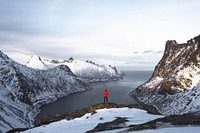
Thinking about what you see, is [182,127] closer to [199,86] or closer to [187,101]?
[187,101]

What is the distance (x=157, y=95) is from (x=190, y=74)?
26136 millimetres

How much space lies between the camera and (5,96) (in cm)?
16412

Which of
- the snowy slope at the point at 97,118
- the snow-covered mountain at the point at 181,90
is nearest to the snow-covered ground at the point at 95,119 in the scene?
the snowy slope at the point at 97,118

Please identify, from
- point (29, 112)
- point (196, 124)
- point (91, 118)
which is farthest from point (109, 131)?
point (29, 112)

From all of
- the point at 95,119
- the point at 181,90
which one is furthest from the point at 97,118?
the point at 181,90

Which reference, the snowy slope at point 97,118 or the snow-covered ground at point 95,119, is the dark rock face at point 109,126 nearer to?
the snow-covered ground at point 95,119

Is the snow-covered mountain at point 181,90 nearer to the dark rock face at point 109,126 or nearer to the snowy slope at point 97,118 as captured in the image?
the snowy slope at point 97,118

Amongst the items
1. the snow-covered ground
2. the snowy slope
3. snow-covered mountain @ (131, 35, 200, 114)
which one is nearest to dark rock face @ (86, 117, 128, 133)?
the snow-covered ground

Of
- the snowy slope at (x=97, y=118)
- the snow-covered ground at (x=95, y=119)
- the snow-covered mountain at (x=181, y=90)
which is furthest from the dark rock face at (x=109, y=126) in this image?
the snow-covered mountain at (x=181, y=90)

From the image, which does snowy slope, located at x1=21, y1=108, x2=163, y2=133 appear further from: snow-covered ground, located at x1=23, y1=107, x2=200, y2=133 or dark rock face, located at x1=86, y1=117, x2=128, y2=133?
dark rock face, located at x1=86, y1=117, x2=128, y2=133

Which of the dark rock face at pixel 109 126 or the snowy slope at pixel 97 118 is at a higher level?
the dark rock face at pixel 109 126

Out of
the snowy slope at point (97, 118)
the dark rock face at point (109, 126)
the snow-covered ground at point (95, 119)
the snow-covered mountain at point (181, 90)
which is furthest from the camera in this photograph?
the snow-covered mountain at point (181, 90)

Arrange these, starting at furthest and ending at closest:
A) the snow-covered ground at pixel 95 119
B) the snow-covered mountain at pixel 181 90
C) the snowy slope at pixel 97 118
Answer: the snow-covered mountain at pixel 181 90
the snowy slope at pixel 97 118
the snow-covered ground at pixel 95 119

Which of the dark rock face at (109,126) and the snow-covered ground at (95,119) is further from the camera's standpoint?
the snow-covered ground at (95,119)
